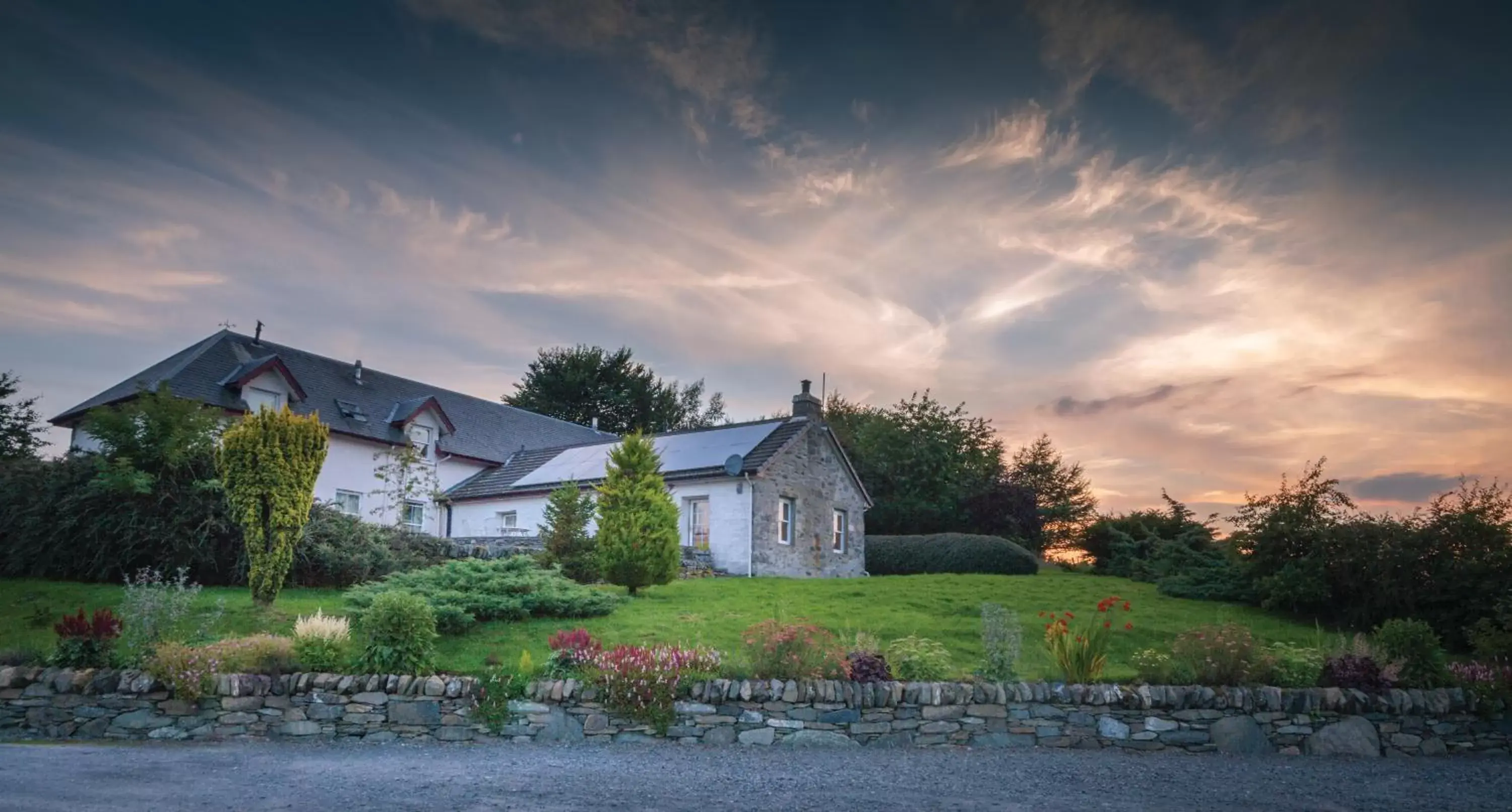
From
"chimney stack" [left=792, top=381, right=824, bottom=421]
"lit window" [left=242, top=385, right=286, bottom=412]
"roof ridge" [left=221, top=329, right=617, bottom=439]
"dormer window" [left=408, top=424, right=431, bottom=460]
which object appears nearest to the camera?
"lit window" [left=242, top=385, right=286, bottom=412]

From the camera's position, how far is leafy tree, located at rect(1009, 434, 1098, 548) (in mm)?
41562

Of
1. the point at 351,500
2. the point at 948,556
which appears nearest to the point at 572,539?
the point at 948,556

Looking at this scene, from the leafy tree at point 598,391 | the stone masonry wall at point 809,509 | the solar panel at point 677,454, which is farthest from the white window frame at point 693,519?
the leafy tree at point 598,391

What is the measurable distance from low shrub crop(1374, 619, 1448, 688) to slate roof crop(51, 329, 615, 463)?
27.8 m

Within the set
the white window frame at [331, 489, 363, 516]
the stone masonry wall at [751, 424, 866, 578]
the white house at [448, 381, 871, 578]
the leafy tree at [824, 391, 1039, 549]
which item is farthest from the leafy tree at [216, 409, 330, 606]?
the leafy tree at [824, 391, 1039, 549]

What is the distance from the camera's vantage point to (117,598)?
48.0 feet

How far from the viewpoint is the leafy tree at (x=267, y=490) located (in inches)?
555

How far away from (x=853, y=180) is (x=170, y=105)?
10731 mm

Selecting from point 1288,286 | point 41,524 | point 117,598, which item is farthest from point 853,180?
point 41,524

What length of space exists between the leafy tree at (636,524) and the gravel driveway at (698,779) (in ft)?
25.0

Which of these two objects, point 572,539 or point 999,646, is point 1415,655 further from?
point 572,539

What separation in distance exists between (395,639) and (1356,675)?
36.8ft

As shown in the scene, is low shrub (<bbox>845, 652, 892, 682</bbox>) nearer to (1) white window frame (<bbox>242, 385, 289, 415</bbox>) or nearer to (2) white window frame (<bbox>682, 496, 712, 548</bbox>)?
(2) white window frame (<bbox>682, 496, 712, 548</bbox>)

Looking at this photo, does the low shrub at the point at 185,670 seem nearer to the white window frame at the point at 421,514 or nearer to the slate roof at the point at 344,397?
the slate roof at the point at 344,397
